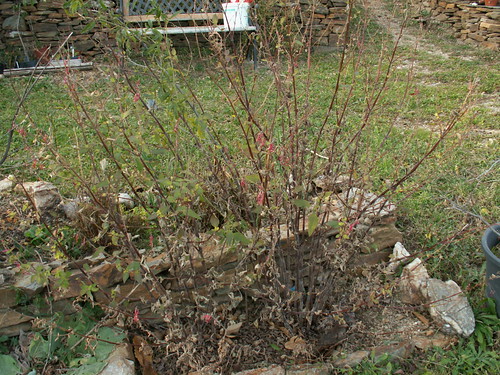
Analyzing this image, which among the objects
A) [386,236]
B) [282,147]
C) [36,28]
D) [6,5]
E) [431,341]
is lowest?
[431,341]

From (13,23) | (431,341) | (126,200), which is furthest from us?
(13,23)

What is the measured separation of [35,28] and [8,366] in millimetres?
7106

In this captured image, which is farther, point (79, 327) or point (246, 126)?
point (79, 327)

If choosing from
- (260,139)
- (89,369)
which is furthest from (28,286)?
(260,139)

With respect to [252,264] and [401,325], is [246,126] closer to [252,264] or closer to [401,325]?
[252,264]

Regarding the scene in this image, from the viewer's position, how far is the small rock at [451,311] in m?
2.85

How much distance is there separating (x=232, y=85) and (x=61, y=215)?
1.55 metres

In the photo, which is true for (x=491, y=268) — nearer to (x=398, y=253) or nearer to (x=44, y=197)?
(x=398, y=253)

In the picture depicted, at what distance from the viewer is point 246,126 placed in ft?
8.15

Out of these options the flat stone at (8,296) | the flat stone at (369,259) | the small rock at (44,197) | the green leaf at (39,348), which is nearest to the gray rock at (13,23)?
the small rock at (44,197)

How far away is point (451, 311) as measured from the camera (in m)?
2.88

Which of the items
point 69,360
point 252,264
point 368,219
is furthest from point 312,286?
point 69,360

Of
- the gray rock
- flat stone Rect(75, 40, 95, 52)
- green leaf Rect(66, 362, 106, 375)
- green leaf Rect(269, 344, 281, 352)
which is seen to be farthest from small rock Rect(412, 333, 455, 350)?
the gray rock

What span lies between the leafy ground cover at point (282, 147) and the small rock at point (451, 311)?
80 millimetres
